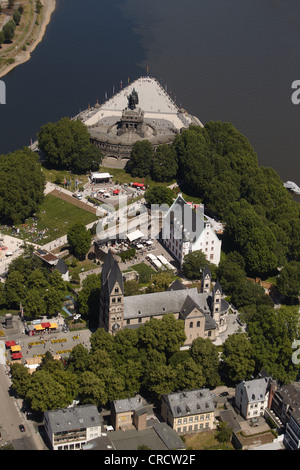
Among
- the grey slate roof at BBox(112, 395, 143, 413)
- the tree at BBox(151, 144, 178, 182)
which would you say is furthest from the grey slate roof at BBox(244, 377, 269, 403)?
the tree at BBox(151, 144, 178, 182)

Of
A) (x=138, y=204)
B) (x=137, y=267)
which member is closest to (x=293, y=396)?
(x=137, y=267)

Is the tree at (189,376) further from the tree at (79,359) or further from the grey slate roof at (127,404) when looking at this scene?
the tree at (79,359)

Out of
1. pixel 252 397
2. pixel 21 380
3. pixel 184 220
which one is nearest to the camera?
pixel 21 380

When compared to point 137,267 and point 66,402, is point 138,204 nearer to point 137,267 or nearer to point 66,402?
point 137,267

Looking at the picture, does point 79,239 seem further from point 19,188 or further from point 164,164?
point 164,164

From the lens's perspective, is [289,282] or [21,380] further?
[289,282]

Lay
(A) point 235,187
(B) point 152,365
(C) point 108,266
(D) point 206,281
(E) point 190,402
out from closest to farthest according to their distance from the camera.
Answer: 1. (E) point 190,402
2. (B) point 152,365
3. (C) point 108,266
4. (D) point 206,281
5. (A) point 235,187

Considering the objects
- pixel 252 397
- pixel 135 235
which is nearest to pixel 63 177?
pixel 135 235
